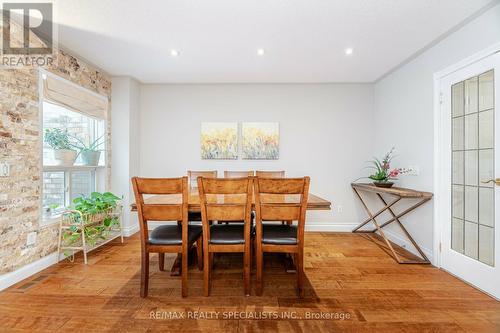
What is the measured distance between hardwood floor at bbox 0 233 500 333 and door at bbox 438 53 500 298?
0.22m

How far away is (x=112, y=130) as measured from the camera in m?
3.67

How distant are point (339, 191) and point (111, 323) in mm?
3453

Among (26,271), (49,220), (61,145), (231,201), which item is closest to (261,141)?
(231,201)

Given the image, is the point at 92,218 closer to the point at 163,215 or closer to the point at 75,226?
the point at 75,226

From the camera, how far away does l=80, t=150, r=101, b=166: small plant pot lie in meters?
3.10

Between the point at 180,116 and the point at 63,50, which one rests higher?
the point at 63,50

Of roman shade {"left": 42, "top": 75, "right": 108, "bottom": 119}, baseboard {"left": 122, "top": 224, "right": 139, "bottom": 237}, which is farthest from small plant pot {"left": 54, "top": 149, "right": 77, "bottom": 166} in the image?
baseboard {"left": 122, "top": 224, "right": 139, "bottom": 237}

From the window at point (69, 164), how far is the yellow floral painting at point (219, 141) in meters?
1.50

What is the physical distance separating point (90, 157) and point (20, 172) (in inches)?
35.8

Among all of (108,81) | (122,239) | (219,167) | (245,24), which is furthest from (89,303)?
(108,81)

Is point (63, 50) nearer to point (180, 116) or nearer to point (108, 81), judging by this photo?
point (108, 81)

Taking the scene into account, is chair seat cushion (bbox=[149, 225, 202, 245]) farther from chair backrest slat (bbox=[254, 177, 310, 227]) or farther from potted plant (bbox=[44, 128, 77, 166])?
potted plant (bbox=[44, 128, 77, 166])

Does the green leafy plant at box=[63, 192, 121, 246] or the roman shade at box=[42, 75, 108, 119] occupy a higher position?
the roman shade at box=[42, 75, 108, 119]

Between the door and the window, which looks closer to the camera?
the door
